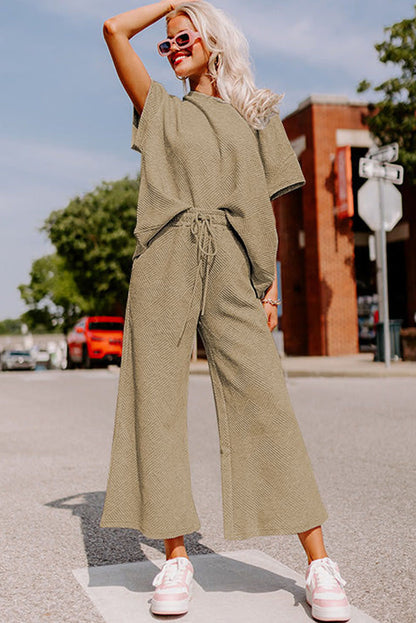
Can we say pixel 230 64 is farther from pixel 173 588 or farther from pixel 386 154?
pixel 386 154

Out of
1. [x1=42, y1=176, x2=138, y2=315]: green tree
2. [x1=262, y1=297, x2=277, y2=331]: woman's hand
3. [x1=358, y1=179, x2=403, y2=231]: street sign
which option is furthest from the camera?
[x1=42, y1=176, x2=138, y2=315]: green tree

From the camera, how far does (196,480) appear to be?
492cm

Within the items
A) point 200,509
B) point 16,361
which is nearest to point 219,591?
point 200,509

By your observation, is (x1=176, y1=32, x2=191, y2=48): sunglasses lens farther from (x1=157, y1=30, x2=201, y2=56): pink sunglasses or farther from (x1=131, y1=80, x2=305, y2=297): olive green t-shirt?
(x1=131, y1=80, x2=305, y2=297): olive green t-shirt

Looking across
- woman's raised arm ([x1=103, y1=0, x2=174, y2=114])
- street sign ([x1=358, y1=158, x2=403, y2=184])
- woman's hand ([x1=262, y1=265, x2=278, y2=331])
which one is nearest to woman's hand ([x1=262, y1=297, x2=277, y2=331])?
woman's hand ([x1=262, y1=265, x2=278, y2=331])

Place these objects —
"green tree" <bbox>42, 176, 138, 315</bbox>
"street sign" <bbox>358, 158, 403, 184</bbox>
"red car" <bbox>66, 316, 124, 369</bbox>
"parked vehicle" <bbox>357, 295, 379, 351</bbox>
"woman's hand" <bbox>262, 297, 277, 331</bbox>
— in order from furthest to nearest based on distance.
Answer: "green tree" <bbox>42, 176, 138, 315</bbox> → "parked vehicle" <bbox>357, 295, 379, 351</bbox> → "red car" <bbox>66, 316, 124, 369</bbox> → "street sign" <bbox>358, 158, 403, 184</bbox> → "woman's hand" <bbox>262, 297, 277, 331</bbox>

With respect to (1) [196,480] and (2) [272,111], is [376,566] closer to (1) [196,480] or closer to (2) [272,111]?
(2) [272,111]

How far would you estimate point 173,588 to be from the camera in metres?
2.35

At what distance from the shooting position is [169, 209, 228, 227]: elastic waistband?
2465 millimetres

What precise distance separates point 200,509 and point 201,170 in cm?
216

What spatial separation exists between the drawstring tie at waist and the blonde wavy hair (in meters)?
0.38

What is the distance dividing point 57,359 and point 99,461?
203 feet

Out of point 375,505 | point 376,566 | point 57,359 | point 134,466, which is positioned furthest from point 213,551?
point 57,359

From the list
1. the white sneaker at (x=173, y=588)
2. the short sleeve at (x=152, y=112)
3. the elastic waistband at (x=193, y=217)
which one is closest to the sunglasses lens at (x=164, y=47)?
the short sleeve at (x=152, y=112)
